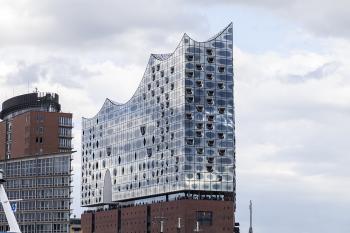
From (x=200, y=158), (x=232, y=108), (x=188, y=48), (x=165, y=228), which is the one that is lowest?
(x=165, y=228)

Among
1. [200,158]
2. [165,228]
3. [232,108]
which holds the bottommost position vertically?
[165,228]

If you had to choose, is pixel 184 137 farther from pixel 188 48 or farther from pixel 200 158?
pixel 188 48

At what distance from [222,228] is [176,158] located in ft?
70.9

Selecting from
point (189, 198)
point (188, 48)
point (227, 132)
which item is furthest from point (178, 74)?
point (189, 198)

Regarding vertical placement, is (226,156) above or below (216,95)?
below

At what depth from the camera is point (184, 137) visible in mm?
194625

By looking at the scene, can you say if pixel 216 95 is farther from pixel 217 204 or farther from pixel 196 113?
pixel 217 204

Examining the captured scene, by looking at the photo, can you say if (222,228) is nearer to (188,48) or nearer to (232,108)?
(232,108)

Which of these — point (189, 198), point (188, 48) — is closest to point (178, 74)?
point (188, 48)

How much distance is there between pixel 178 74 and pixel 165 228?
38.9 m

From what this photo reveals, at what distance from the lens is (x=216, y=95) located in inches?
7815

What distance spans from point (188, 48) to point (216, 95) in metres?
13.8

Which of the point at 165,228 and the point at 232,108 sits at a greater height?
the point at 232,108

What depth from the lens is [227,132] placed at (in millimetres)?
197625
